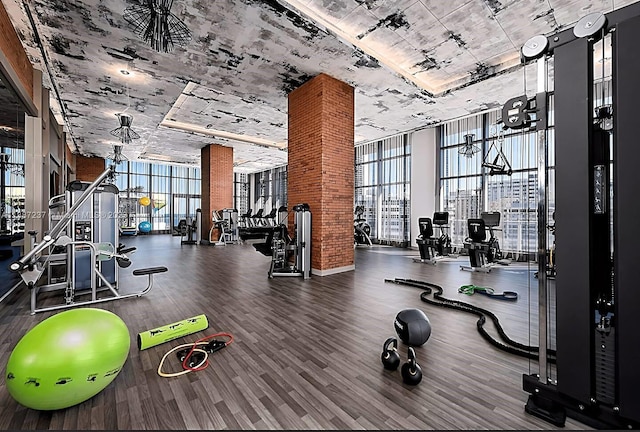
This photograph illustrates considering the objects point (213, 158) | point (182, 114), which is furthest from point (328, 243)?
point (213, 158)

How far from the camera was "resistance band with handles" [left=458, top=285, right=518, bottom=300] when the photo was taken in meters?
4.30

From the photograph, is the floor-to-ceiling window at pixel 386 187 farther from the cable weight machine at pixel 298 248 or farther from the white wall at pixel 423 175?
the cable weight machine at pixel 298 248

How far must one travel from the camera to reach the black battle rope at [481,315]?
2.59 meters

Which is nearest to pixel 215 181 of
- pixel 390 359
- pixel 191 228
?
pixel 191 228

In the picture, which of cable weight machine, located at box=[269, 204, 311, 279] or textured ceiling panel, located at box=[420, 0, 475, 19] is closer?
textured ceiling panel, located at box=[420, 0, 475, 19]

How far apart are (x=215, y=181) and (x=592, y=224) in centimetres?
1194

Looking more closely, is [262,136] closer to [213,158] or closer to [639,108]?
[213,158]

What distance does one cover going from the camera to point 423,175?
1021cm

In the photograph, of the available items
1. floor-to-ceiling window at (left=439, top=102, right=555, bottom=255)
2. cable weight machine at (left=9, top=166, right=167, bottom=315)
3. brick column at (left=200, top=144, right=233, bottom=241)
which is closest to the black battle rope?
floor-to-ceiling window at (left=439, top=102, right=555, bottom=255)

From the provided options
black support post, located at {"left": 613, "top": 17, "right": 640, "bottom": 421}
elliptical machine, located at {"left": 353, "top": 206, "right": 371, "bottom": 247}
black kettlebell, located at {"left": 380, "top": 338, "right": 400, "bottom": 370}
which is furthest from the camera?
elliptical machine, located at {"left": 353, "top": 206, "right": 371, "bottom": 247}

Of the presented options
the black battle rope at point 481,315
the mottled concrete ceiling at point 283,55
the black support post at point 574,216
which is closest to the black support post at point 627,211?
the black support post at point 574,216

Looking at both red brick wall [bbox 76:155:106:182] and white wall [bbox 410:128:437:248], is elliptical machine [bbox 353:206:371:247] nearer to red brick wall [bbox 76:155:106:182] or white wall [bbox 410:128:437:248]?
white wall [bbox 410:128:437:248]

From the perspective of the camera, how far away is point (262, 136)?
443 inches

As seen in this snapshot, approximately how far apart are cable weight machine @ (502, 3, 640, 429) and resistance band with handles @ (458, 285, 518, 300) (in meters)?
2.67
